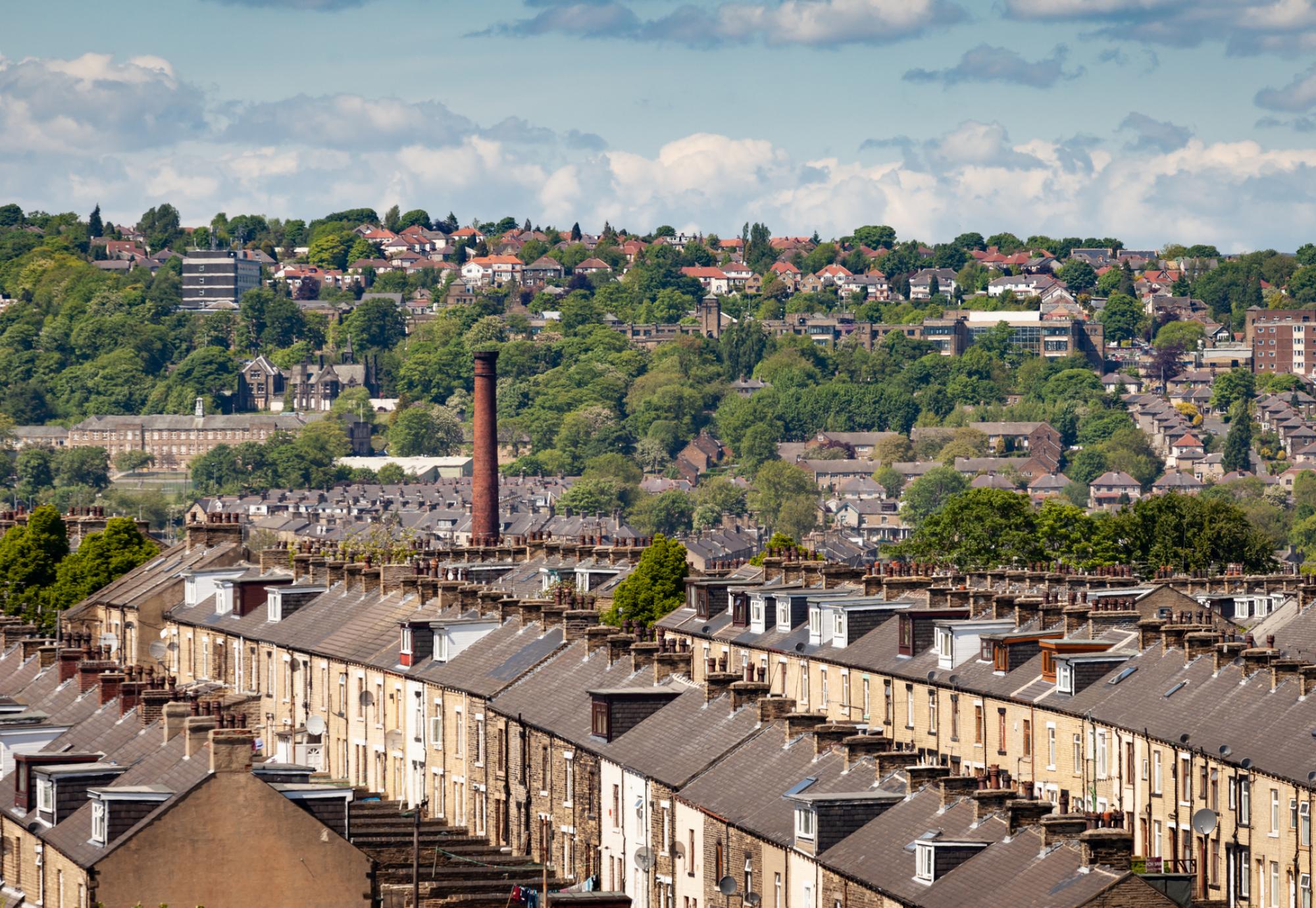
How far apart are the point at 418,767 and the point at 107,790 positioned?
20068 mm

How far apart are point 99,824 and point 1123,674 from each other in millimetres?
21418

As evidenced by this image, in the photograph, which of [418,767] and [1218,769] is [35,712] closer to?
[418,767]

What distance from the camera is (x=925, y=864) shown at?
137 ft

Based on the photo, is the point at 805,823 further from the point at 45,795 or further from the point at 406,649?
the point at 406,649

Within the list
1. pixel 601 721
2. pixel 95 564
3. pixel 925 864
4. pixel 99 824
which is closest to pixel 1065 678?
pixel 601 721

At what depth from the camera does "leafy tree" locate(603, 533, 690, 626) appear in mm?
82250

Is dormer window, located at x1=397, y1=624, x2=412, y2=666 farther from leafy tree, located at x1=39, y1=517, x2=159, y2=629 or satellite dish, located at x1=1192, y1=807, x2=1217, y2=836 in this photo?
leafy tree, located at x1=39, y1=517, x2=159, y2=629

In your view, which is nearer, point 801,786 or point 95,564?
point 801,786

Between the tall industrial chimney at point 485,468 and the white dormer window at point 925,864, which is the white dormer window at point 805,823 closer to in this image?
the white dormer window at point 925,864

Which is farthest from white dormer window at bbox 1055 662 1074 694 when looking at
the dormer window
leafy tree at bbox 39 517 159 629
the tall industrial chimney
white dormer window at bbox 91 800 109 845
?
the tall industrial chimney

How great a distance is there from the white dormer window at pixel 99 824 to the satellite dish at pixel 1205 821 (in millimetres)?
16390

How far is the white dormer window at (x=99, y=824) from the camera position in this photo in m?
44.0

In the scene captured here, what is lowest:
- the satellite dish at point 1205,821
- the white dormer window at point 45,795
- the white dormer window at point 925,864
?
the satellite dish at point 1205,821

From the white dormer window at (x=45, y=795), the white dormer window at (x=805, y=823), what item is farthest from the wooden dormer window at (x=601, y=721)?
the white dormer window at (x=45, y=795)
